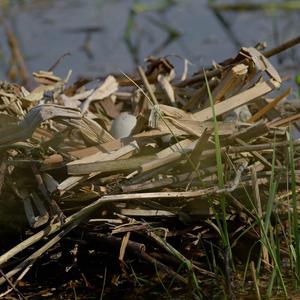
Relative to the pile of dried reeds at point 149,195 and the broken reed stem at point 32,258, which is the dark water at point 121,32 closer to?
the pile of dried reeds at point 149,195

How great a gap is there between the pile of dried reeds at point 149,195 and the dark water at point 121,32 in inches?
71.5

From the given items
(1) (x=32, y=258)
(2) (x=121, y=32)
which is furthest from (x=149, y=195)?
(2) (x=121, y=32)

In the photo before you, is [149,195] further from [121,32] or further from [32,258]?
[121,32]

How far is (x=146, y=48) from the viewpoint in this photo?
203 inches

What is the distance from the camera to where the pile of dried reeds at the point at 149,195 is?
7.81ft

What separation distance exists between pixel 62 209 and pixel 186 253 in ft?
1.06

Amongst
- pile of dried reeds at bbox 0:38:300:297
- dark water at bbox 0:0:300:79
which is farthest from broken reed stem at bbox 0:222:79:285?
dark water at bbox 0:0:300:79

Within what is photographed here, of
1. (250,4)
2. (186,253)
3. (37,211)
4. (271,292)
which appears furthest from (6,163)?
(250,4)

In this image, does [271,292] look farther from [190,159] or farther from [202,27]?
[202,27]

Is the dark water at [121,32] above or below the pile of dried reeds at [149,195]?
below

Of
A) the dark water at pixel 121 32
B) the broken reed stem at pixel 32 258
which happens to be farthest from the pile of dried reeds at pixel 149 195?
the dark water at pixel 121 32

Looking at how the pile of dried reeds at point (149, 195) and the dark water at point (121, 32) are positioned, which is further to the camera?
the dark water at point (121, 32)

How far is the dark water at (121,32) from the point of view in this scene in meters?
4.82

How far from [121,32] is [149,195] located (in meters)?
3.16
